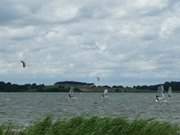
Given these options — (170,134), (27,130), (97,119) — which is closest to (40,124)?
(27,130)

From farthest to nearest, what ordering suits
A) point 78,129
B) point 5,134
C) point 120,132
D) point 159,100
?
1. point 159,100
2. point 120,132
3. point 78,129
4. point 5,134

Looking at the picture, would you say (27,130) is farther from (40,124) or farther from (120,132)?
(120,132)

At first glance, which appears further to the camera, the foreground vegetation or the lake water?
the lake water

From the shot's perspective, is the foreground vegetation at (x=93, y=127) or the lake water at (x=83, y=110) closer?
the foreground vegetation at (x=93, y=127)

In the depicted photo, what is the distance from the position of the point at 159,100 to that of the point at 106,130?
10338cm

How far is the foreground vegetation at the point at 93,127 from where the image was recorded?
17503 mm

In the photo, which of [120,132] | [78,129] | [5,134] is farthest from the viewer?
[120,132]

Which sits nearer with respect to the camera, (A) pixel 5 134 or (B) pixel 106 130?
(A) pixel 5 134

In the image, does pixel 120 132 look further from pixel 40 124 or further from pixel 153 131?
pixel 40 124

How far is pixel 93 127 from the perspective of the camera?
18531mm

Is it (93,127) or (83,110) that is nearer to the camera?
(93,127)

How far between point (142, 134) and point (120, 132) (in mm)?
806

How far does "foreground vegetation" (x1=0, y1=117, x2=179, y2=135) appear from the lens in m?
17.5

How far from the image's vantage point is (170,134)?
2089 cm
